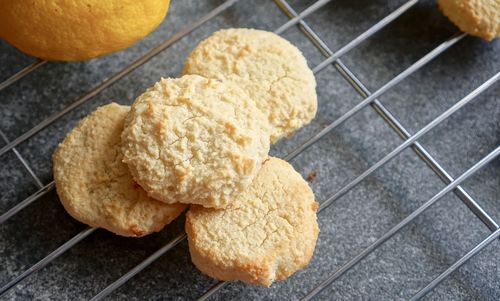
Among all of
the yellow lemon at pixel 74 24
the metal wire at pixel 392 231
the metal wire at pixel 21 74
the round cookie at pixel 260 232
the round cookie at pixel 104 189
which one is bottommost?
the metal wire at pixel 392 231

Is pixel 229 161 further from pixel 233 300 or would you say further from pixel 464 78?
pixel 464 78

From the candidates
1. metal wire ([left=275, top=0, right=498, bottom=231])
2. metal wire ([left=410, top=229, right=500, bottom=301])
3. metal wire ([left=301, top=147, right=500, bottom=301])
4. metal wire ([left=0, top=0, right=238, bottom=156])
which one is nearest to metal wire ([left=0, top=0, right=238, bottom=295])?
metal wire ([left=0, top=0, right=238, bottom=156])

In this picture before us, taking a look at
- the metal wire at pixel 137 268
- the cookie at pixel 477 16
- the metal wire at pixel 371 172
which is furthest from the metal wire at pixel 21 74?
the cookie at pixel 477 16

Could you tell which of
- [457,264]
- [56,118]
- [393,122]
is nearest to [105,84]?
[56,118]

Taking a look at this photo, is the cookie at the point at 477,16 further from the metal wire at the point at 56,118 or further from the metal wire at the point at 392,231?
the metal wire at the point at 56,118

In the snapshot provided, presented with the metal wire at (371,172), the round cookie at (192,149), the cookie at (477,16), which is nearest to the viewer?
the round cookie at (192,149)

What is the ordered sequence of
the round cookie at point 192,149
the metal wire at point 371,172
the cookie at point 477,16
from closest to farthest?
the round cookie at point 192,149, the metal wire at point 371,172, the cookie at point 477,16

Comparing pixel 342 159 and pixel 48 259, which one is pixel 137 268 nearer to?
pixel 48 259

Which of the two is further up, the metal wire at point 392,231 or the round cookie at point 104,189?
the round cookie at point 104,189

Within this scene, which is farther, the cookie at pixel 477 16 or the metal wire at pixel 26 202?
the cookie at pixel 477 16
